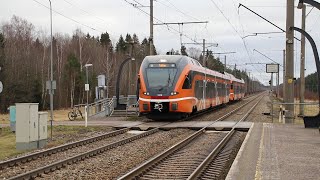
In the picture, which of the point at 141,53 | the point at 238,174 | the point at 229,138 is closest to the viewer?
the point at 238,174

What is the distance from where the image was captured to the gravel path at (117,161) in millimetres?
10742

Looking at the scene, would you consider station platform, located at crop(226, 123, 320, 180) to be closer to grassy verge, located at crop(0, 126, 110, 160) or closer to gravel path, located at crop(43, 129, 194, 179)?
gravel path, located at crop(43, 129, 194, 179)

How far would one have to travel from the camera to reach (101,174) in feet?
35.3

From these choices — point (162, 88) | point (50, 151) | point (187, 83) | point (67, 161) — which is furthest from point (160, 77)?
point (67, 161)

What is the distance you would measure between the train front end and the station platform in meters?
7.45

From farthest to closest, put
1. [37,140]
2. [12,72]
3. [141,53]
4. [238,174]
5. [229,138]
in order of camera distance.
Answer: [141,53]
[12,72]
[229,138]
[37,140]
[238,174]

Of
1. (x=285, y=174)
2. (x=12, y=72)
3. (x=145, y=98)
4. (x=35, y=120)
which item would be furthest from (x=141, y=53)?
(x=285, y=174)

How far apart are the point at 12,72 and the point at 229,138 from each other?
57.9m

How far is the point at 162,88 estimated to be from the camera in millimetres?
24000

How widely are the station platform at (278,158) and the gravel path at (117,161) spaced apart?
2763 mm

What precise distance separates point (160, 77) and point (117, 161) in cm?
1198

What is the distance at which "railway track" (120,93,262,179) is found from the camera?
1064 centimetres

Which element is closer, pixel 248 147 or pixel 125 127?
pixel 248 147

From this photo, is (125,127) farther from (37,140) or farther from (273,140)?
(273,140)
